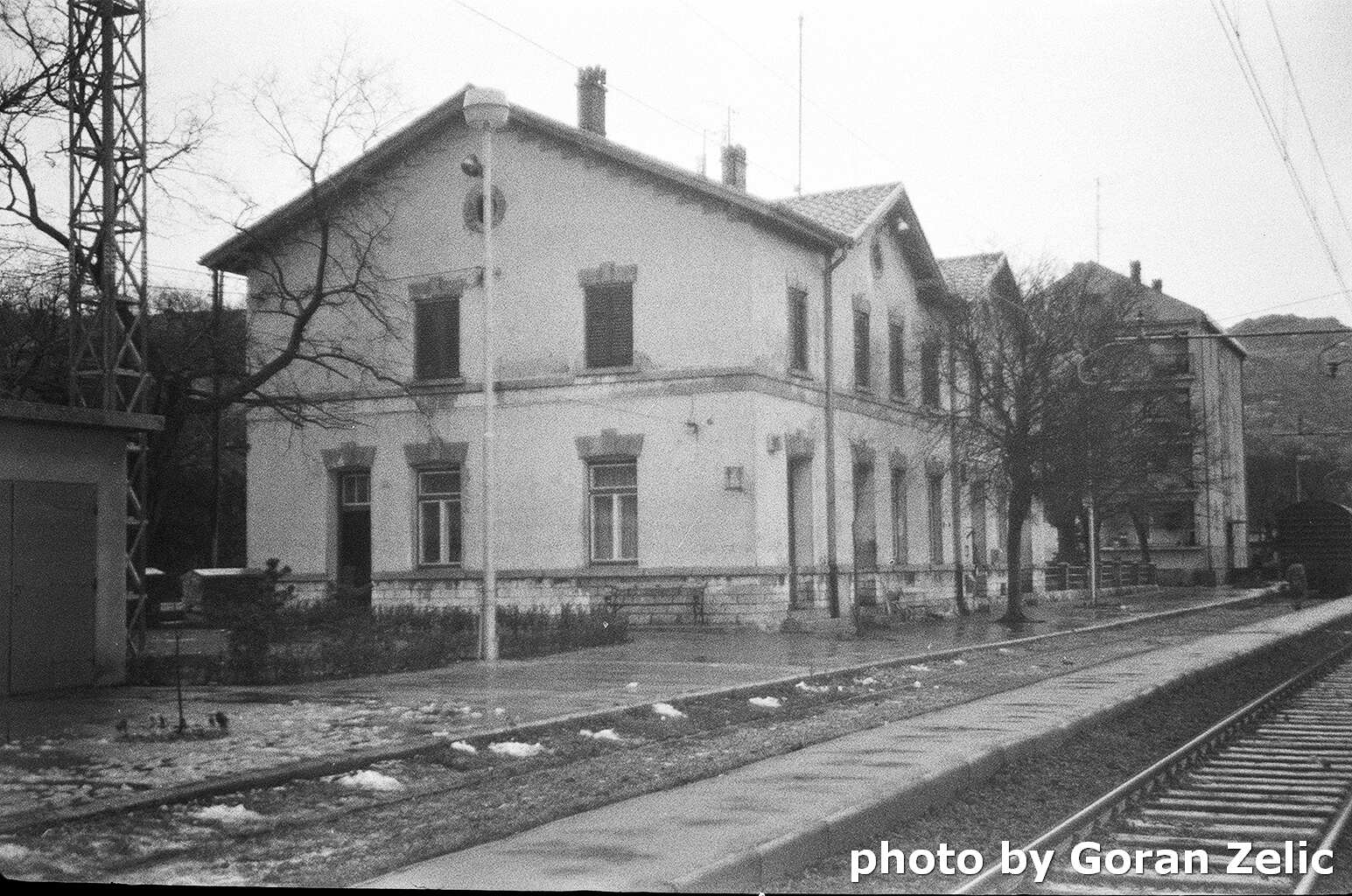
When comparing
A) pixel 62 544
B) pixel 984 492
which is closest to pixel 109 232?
pixel 62 544

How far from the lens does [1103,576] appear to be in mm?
54125

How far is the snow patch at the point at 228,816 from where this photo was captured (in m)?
9.15

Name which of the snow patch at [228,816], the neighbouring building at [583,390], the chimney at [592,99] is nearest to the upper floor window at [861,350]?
the neighbouring building at [583,390]

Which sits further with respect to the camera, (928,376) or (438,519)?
(928,376)

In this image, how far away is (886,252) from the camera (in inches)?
1367

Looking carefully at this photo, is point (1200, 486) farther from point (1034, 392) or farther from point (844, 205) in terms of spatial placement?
point (844, 205)

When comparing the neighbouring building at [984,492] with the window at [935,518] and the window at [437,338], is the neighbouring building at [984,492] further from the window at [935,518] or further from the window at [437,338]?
the window at [437,338]

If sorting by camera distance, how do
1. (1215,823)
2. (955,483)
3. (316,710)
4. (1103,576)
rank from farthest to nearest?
(1103,576) < (955,483) < (316,710) < (1215,823)

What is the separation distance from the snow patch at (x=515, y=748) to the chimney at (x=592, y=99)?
19.9 meters

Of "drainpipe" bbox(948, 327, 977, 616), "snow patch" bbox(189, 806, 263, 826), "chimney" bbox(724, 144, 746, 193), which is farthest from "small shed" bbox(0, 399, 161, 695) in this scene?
"drainpipe" bbox(948, 327, 977, 616)

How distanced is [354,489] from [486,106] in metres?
14.6

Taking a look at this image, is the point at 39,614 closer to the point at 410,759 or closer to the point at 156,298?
the point at 410,759

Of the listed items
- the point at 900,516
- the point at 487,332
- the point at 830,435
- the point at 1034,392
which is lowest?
the point at 900,516

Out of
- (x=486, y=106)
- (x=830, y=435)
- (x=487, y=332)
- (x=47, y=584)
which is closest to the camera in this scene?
(x=47, y=584)
